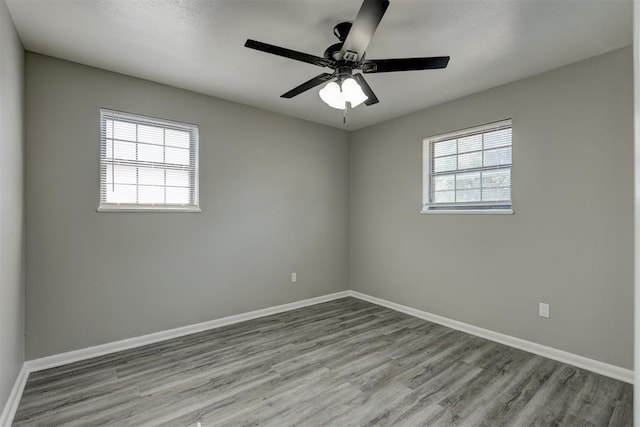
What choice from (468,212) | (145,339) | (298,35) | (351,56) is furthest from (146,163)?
(468,212)

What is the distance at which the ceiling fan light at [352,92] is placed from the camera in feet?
6.82

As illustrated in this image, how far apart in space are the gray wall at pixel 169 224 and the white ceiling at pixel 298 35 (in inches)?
15.4

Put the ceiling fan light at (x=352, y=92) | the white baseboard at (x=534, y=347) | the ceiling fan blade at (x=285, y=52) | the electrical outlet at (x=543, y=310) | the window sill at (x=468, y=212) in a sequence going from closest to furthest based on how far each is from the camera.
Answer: the ceiling fan blade at (x=285, y=52) → the ceiling fan light at (x=352, y=92) → the white baseboard at (x=534, y=347) → the electrical outlet at (x=543, y=310) → the window sill at (x=468, y=212)

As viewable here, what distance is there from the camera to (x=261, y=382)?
2.37 m

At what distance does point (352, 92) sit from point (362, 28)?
509 millimetres

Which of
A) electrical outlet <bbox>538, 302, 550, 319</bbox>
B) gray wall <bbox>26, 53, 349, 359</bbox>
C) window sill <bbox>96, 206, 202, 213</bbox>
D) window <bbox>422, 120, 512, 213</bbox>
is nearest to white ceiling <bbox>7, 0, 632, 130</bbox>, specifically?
gray wall <bbox>26, 53, 349, 359</bbox>

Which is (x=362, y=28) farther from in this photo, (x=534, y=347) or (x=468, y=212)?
(x=534, y=347)

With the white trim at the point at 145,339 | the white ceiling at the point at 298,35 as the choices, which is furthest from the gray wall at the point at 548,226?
the white trim at the point at 145,339

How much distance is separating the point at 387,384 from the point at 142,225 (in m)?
2.61

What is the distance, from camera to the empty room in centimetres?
204

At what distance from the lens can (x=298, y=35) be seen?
7.53 ft

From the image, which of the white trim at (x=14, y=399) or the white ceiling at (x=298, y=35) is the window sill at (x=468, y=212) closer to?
the white ceiling at (x=298, y=35)

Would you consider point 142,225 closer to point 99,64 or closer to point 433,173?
point 99,64

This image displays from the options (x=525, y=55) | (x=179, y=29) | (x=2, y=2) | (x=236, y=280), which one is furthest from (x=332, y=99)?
(x=236, y=280)
